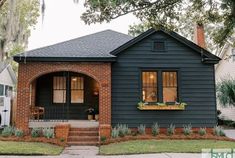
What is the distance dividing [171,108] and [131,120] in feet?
6.25

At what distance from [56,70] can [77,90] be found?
2342mm

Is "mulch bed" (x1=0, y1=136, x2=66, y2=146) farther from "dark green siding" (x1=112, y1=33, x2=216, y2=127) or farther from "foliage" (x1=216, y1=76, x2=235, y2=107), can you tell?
"foliage" (x1=216, y1=76, x2=235, y2=107)

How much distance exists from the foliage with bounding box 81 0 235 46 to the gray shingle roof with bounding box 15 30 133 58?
536 centimetres

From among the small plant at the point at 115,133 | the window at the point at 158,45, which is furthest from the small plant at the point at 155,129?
the window at the point at 158,45

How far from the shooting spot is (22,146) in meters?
10.2

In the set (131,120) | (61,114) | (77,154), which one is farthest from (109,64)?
(77,154)

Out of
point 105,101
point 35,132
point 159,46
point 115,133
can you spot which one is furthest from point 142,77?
point 35,132

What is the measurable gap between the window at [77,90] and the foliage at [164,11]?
24.6 ft

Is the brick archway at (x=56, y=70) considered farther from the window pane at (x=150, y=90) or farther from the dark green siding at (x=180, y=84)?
the window pane at (x=150, y=90)

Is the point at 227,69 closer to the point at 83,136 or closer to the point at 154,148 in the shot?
the point at 83,136

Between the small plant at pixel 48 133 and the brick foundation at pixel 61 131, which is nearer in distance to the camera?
the small plant at pixel 48 133

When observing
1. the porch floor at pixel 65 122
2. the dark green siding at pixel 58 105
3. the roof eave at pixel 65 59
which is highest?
the roof eave at pixel 65 59

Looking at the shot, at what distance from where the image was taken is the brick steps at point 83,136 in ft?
40.7

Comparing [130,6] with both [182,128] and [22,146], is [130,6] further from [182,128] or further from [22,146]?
[182,128]
